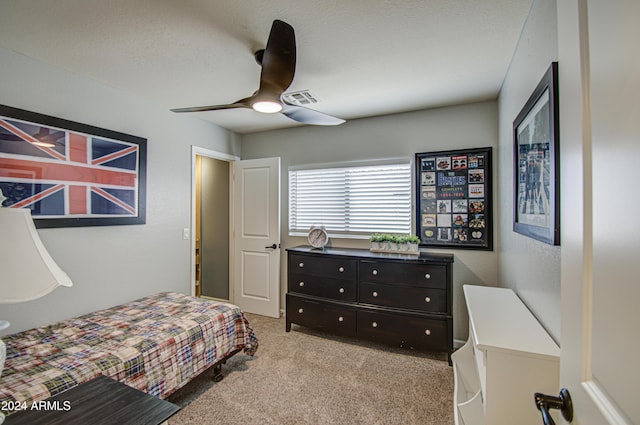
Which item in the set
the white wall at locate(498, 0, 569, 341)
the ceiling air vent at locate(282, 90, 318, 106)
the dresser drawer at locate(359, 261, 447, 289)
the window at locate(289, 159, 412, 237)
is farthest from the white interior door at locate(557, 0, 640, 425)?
the window at locate(289, 159, 412, 237)

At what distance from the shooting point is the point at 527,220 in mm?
1658

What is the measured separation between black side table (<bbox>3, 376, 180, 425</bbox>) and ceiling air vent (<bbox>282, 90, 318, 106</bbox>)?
2.51m

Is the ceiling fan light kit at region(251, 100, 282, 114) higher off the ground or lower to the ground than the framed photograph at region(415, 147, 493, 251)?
higher

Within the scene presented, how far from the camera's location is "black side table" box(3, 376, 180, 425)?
1.00m

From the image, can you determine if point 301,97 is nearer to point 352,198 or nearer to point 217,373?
point 352,198

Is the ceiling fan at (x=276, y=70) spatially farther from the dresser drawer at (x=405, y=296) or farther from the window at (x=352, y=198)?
the dresser drawer at (x=405, y=296)

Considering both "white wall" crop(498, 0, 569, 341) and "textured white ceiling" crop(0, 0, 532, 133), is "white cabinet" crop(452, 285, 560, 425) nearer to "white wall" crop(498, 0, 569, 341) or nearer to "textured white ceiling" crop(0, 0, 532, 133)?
"white wall" crop(498, 0, 569, 341)

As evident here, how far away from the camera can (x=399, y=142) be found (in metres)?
3.26

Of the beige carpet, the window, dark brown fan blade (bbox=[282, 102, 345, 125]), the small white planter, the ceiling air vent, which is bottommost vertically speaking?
the beige carpet

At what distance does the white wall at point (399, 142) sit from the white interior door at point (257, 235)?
22 centimetres

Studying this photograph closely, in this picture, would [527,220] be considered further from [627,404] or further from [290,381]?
[290,381]

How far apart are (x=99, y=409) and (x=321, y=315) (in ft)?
7.47

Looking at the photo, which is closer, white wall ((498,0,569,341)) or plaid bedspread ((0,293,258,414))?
white wall ((498,0,569,341))

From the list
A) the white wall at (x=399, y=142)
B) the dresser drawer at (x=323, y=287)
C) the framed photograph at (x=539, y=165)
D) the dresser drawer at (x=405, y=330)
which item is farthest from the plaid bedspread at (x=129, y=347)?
the framed photograph at (x=539, y=165)
